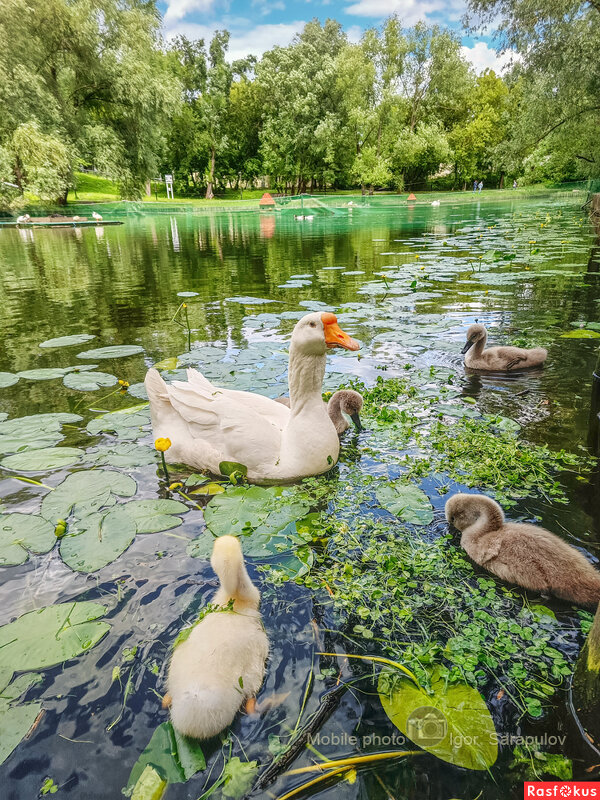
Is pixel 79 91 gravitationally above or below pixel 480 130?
below

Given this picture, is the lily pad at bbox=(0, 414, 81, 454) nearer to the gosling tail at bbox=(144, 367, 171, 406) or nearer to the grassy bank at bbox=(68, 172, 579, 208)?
the gosling tail at bbox=(144, 367, 171, 406)

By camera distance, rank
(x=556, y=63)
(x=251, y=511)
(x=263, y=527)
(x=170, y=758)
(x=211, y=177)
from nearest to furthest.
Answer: (x=170, y=758) < (x=263, y=527) < (x=251, y=511) < (x=556, y=63) < (x=211, y=177)

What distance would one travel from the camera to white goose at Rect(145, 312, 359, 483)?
10.4 feet

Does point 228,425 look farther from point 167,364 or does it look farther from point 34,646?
point 167,364

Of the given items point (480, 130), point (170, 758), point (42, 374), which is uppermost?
point (480, 130)

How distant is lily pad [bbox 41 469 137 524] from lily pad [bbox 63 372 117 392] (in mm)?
1602

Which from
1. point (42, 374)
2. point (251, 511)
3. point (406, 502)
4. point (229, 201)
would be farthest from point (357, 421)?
point (229, 201)

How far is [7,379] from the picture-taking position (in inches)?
187

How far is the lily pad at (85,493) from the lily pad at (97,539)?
11cm

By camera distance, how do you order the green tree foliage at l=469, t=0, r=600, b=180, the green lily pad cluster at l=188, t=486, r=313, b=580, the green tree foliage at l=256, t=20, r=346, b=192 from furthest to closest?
1. the green tree foliage at l=256, t=20, r=346, b=192
2. the green tree foliage at l=469, t=0, r=600, b=180
3. the green lily pad cluster at l=188, t=486, r=313, b=580

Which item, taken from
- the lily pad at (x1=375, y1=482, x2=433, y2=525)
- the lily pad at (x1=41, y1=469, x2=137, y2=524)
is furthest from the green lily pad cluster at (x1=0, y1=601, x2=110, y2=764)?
the lily pad at (x1=375, y1=482, x2=433, y2=525)

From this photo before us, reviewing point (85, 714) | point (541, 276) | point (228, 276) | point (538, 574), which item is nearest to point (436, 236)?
point (541, 276)

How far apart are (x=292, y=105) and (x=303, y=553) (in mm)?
48573

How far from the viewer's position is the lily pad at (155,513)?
103 inches
